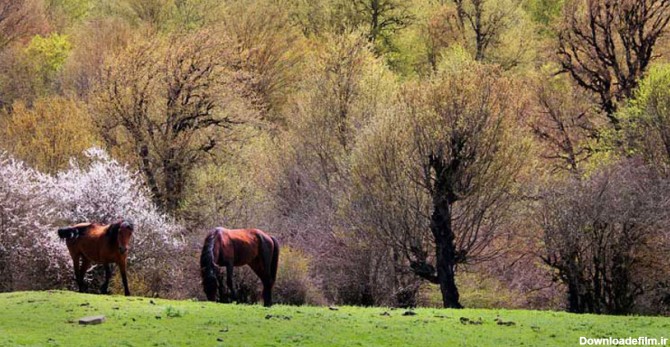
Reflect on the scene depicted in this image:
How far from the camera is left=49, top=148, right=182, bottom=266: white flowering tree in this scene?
33281 millimetres

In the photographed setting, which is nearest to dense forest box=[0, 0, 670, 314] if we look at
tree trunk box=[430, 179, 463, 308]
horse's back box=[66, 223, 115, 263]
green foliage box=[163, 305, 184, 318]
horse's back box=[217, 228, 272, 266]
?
tree trunk box=[430, 179, 463, 308]

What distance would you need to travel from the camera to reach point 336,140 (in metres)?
44.2

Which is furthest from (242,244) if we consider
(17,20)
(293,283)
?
(17,20)

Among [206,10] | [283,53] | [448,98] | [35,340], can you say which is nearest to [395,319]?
[35,340]

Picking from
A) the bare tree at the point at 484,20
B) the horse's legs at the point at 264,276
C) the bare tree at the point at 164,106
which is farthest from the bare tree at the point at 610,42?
the horse's legs at the point at 264,276

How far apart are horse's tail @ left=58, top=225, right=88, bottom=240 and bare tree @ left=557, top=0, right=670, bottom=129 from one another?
27505 millimetres

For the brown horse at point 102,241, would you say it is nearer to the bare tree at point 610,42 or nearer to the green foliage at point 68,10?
the bare tree at point 610,42

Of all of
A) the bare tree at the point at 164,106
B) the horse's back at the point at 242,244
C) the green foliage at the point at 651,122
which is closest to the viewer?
the horse's back at the point at 242,244

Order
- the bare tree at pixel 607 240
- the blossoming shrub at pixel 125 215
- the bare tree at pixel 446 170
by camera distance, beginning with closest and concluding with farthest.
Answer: the bare tree at pixel 607 240 → the bare tree at pixel 446 170 → the blossoming shrub at pixel 125 215

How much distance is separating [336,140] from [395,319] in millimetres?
24563

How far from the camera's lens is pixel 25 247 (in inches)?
1255

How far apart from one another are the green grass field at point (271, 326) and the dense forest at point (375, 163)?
375 inches

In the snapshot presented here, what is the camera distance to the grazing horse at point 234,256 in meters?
22.6

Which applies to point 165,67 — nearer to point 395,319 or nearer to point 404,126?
point 404,126
